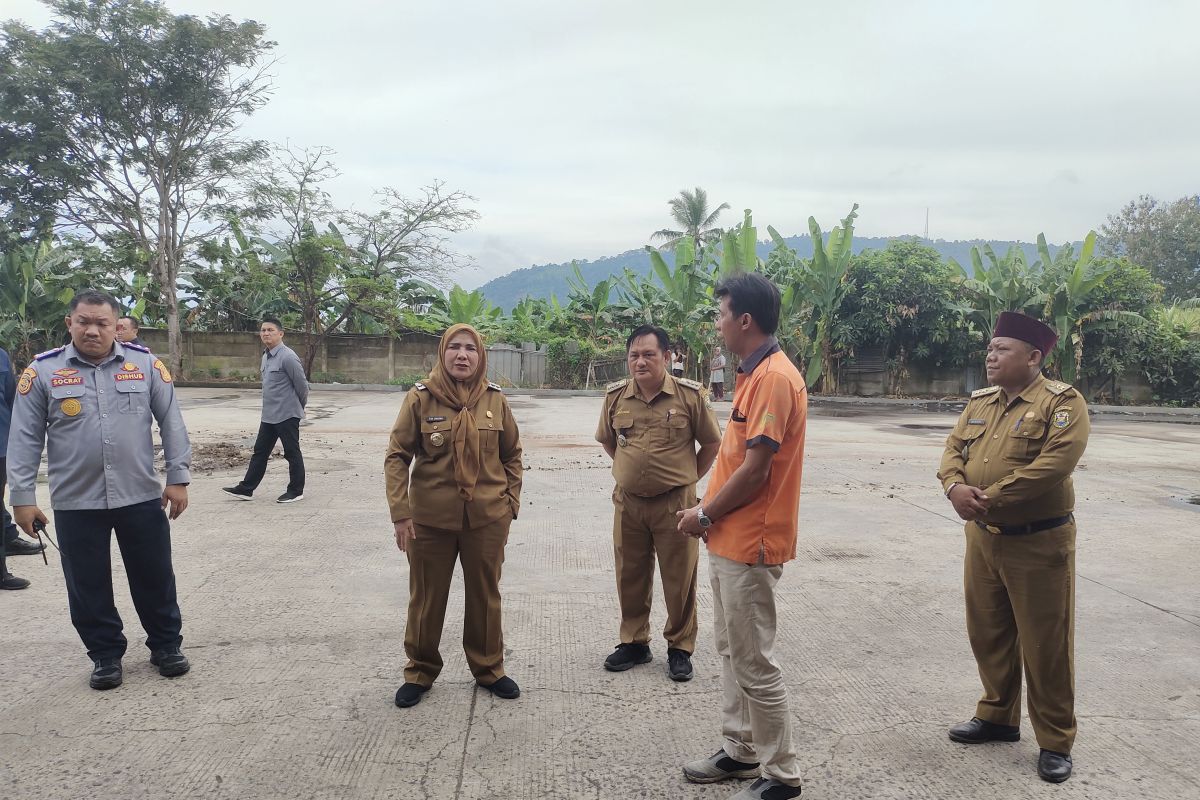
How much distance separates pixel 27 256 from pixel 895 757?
28169mm

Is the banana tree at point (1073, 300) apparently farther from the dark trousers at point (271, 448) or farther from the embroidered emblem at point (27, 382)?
the embroidered emblem at point (27, 382)

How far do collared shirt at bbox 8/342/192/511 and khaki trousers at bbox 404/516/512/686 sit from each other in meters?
1.36

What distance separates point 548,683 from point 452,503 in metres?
0.98

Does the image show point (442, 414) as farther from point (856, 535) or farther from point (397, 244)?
point (397, 244)

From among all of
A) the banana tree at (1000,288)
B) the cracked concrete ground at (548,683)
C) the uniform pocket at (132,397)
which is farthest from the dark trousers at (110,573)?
the banana tree at (1000,288)

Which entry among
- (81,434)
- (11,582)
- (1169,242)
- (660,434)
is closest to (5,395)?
(11,582)

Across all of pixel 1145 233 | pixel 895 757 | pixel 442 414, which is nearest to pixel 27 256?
pixel 442 414

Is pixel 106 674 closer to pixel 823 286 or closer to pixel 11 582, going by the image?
pixel 11 582

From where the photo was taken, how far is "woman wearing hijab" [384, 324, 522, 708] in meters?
3.67

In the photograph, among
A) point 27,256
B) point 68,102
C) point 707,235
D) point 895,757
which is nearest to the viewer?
point 895,757

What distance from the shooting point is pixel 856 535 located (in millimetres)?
7020

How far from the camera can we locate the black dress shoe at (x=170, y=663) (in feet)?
13.0

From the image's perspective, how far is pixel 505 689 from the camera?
3.77 meters

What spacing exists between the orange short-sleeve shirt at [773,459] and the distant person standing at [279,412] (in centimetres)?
578
